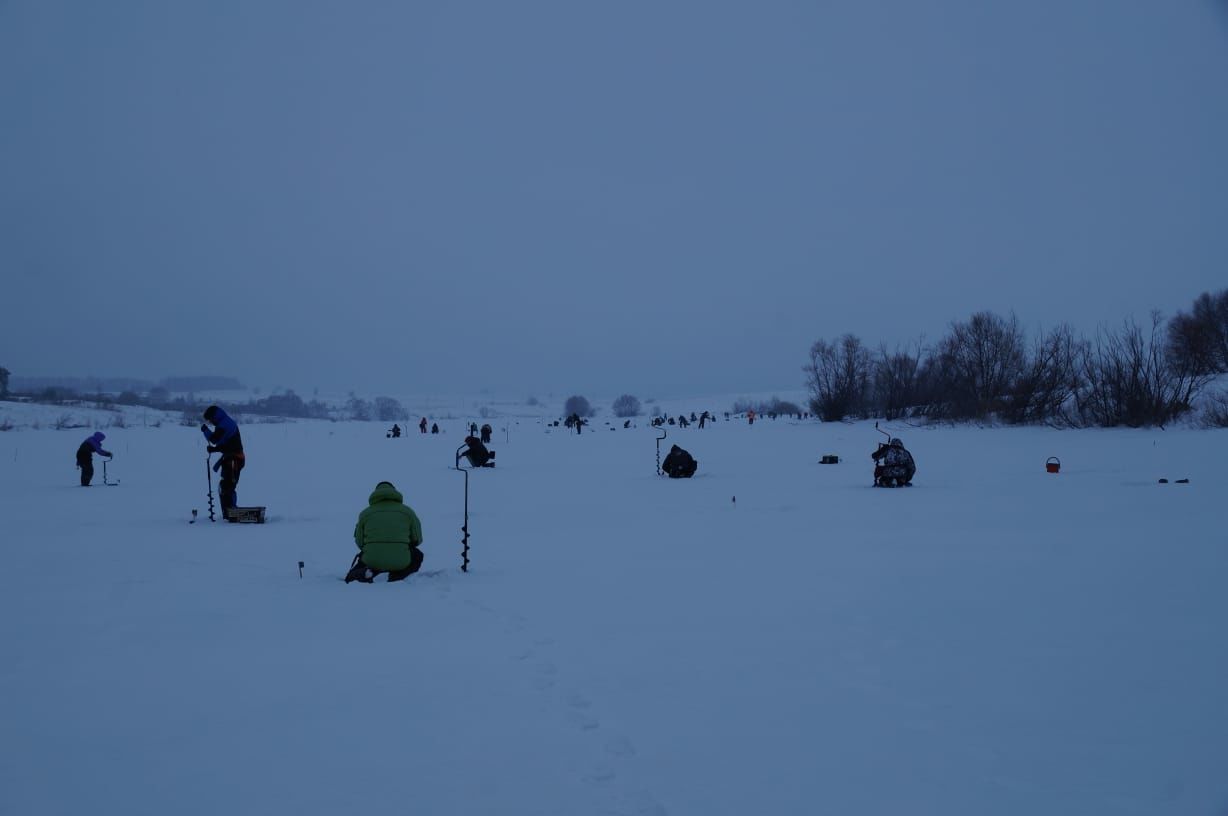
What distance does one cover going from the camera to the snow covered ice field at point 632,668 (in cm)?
405

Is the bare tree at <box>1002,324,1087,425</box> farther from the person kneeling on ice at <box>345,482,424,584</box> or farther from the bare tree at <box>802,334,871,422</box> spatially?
the person kneeling on ice at <box>345,482,424,584</box>

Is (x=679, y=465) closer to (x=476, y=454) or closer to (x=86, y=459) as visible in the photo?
(x=476, y=454)

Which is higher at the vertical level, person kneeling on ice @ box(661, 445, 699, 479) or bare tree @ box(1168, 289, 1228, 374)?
bare tree @ box(1168, 289, 1228, 374)

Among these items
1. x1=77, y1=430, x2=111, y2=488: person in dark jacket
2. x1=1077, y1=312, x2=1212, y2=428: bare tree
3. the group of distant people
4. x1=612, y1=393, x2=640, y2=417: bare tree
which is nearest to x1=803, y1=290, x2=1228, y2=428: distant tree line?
x1=1077, y1=312, x2=1212, y2=428: bare tree

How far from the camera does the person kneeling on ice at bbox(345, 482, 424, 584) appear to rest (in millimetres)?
8812

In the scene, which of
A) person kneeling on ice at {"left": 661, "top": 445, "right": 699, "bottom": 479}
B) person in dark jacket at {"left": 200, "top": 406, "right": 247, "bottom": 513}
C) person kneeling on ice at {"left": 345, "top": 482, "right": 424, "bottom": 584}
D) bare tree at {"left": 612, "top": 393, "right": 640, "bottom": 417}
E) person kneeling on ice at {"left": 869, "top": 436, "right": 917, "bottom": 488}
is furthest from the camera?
bare tree at {"left": 612, "top": 393, "right": 640, "bottom": 417}

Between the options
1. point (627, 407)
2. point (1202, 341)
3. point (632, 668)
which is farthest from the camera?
point (627, 407)

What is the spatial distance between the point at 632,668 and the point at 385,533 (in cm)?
411

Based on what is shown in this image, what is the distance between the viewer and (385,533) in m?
8.84

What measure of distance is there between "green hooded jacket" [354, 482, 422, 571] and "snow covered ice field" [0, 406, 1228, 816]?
403 millimetres

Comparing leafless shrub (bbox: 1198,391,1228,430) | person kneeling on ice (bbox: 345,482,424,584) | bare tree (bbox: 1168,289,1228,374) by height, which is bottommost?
person kneeling on ice (bbox: 345,482,424,584)

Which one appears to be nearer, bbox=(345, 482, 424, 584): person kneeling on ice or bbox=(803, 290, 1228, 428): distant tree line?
bbox=(345, 482, 424, 584): person kneeling on ice

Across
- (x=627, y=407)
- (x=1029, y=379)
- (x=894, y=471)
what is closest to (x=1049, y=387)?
(x=1029, y=379)

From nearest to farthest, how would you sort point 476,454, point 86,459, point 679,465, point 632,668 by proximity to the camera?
1. point 632,668
2. point 86,459
3. point 679,465
4. point 476,454
